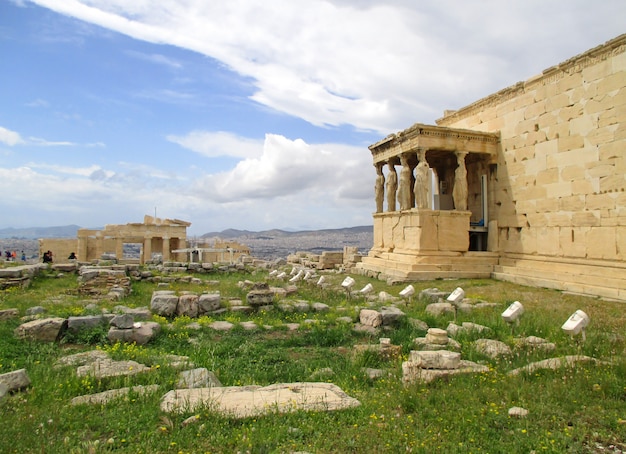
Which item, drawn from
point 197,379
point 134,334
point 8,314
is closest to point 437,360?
point 197,379

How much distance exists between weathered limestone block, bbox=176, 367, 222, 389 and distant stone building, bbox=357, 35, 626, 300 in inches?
398

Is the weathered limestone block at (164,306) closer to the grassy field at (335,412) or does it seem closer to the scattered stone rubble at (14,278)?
the grassy field at (335,412)

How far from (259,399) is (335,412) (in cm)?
78

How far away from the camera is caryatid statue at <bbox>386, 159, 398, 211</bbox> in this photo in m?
18.5

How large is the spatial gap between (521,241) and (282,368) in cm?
1217

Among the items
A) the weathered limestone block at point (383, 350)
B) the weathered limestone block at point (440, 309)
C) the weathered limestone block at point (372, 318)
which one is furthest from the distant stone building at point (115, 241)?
the weathered limestone block at point (383, 350)

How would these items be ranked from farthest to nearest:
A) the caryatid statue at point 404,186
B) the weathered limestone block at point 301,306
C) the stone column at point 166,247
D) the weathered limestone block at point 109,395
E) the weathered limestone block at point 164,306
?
the stone column at point 166,247, the caryatid statue at point 404,186, the weathered limestone block at point 301,306, the weathered limestone block at point 164,306, the weathered limestone block at point 109,395

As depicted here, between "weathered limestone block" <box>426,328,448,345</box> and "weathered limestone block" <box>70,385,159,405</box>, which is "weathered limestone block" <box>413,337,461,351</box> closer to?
"weathered limestone block" <box>426,328,448,345</box>

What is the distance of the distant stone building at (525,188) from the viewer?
1213 centimetres

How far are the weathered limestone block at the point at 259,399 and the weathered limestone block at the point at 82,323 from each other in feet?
12.7

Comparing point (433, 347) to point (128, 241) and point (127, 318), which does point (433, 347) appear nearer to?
point (127, 318)

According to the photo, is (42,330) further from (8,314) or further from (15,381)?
(15,381)

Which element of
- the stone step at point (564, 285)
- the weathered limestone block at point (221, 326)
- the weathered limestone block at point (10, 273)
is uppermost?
the weathered limestone block at point (10, 273)

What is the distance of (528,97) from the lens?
15125 mm
